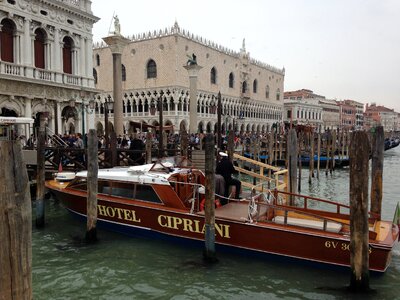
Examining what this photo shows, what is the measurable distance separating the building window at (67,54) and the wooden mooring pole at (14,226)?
717 inches

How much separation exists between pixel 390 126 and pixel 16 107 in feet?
418

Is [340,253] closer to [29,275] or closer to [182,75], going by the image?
[29,275]

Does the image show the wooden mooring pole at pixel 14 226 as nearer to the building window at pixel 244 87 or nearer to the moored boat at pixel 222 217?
the moored boat at pixel 222 217

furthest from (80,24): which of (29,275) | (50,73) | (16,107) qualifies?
(29,275)

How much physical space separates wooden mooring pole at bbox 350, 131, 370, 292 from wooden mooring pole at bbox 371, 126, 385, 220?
1.97 m

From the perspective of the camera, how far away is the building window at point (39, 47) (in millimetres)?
18438

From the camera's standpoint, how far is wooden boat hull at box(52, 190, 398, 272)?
19.7 feet

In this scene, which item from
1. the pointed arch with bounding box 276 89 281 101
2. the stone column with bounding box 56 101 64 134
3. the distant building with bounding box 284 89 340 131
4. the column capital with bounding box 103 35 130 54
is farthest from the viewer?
the distant building with bounding box 284 89 340 131

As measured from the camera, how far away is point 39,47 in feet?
61.1

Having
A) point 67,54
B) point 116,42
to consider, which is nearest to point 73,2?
point 67,54

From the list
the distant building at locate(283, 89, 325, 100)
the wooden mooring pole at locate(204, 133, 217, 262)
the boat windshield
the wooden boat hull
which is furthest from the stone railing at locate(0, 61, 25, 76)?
the distant building at locate(283, 89, 325, 100)

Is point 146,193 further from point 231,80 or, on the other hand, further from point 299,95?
point 299,95

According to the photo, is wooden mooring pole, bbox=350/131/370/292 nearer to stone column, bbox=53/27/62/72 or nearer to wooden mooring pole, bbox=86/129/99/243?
wooden mooring pole, bbox=86/129/99/243

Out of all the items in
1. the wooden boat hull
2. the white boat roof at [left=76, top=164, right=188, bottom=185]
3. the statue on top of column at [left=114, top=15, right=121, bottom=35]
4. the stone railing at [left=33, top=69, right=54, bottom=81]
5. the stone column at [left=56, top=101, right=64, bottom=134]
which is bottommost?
the wooden boat hull
